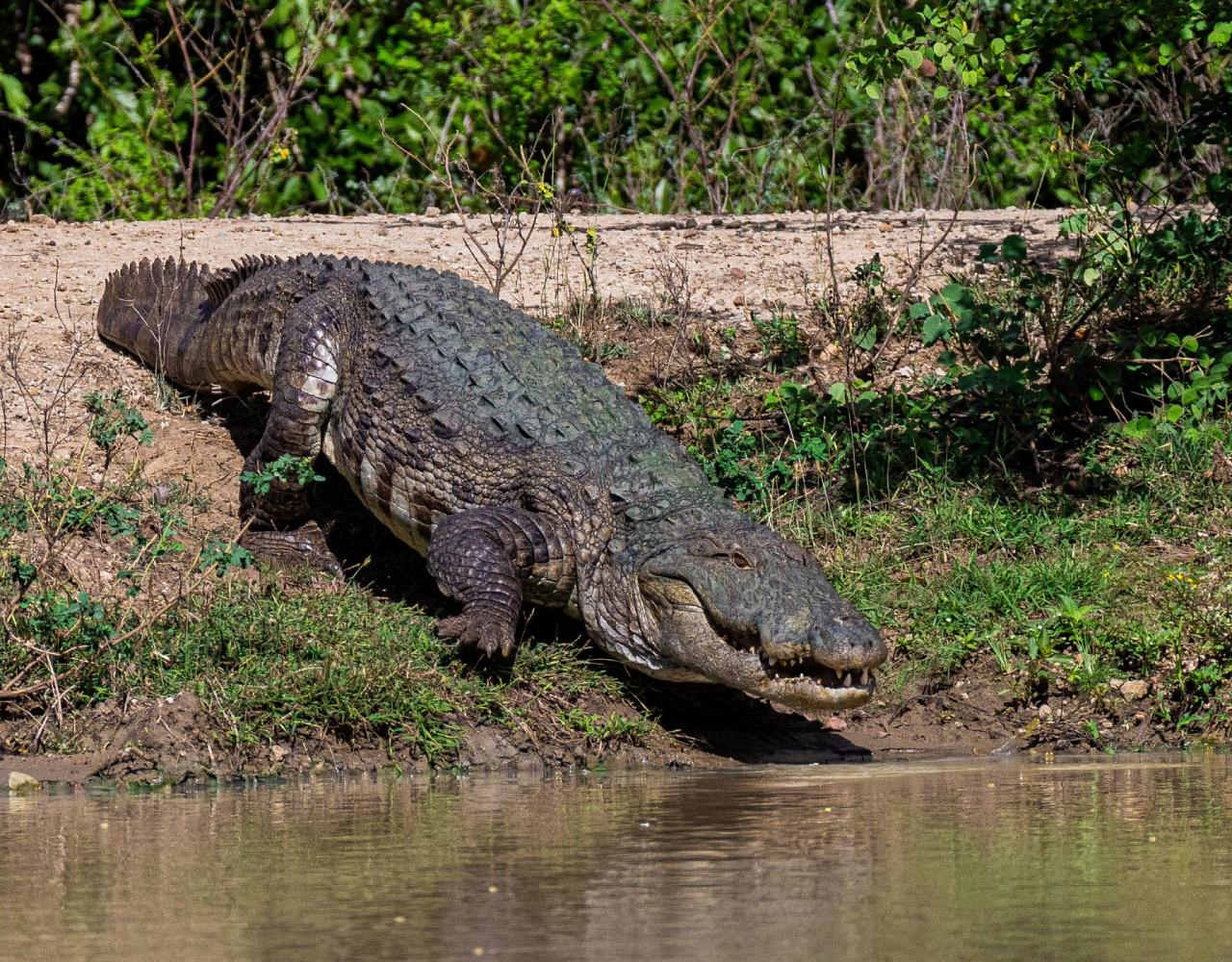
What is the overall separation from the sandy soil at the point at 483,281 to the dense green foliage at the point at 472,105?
178 centimetres

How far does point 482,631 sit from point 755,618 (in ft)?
2.96

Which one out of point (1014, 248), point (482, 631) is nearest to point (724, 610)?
point (482, 631)

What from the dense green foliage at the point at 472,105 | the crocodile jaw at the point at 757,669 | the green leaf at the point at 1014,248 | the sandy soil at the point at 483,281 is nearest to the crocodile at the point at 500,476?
the crocodile jaw at the point at 757,669

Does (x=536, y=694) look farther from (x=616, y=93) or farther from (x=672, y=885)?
(x=616, y=93)

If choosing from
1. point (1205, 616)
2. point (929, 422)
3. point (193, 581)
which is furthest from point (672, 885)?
point (929, 422)

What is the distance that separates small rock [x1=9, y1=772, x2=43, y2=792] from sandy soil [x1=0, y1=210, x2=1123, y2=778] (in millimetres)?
133

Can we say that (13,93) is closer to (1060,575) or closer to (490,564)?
(490,564)

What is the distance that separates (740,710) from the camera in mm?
6109

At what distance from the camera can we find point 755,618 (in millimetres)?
5535

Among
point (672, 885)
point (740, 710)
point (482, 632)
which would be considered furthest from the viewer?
point (740, 710)

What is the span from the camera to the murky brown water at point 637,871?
300 centimetres

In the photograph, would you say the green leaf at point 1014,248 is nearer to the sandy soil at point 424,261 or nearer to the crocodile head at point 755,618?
the sandy soil at point 424,261

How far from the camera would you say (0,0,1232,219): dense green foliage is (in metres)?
12.1

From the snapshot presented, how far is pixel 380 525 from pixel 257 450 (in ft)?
1.98
